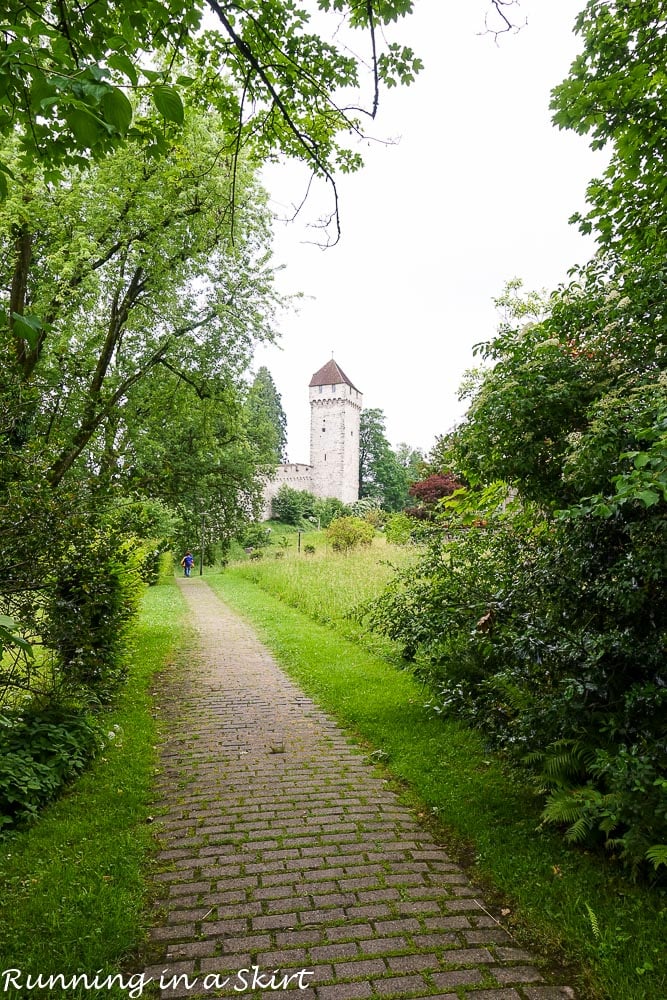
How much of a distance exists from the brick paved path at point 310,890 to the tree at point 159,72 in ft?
11.0

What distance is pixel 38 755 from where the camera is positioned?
15.3 feet

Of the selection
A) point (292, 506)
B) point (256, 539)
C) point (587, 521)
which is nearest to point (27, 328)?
point (587, 521)

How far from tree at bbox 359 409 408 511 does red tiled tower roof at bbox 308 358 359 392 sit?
4.93 m

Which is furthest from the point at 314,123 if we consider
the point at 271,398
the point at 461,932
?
the point at 271,398

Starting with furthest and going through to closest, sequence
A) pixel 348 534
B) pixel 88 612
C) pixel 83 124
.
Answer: pixel 348 534 → pixel 88 612 → pixel 83 124

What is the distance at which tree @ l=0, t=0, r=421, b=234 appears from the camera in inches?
69.3

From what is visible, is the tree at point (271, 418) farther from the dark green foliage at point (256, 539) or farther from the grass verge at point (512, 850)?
the grass verge at point (512, 850)

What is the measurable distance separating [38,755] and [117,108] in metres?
4.67

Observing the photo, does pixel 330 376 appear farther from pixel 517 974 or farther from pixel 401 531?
pixel 517 974

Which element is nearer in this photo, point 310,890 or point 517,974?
point 517,974

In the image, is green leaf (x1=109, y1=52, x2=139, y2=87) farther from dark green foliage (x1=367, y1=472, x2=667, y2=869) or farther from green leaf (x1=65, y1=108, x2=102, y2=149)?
dark green foliage (x1=367, y1=472, x2=667, y2=869)

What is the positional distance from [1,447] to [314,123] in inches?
163

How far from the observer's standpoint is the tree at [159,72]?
1760mm

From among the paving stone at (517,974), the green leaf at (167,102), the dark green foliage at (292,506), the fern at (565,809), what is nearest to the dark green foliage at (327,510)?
the dark green foliage at (292,506)
